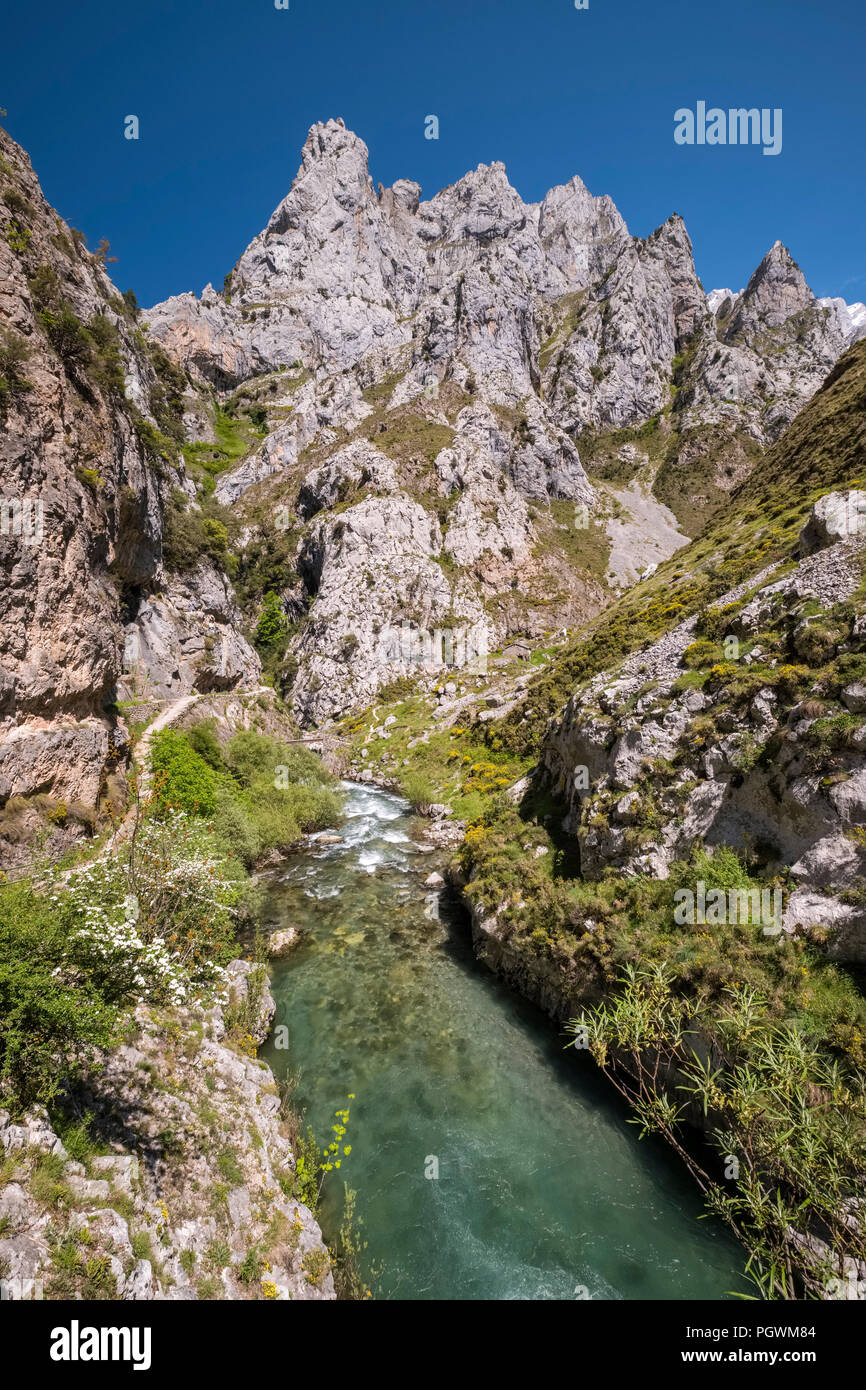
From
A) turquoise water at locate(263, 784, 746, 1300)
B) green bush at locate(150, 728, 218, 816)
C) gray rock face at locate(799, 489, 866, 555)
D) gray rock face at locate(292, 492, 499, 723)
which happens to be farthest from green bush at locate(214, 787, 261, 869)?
gray rock face at locate(292, 492, 499, 723)

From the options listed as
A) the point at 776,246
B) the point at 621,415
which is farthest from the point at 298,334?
the point at 776,246

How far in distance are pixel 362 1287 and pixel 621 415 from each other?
174 metres

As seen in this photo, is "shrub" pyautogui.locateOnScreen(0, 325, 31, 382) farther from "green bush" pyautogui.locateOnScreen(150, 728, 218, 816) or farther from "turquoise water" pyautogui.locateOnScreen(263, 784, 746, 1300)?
"turquoise water" pyautogui.locateOnScreen(263, 784, 746, 1300)

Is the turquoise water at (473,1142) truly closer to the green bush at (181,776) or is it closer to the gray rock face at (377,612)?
the green bush at (181,776)

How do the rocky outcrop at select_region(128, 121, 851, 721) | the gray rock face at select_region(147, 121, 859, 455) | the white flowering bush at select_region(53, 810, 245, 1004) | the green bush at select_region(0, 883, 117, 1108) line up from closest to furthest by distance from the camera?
the green bush at select_region(0, 883, 117, 1108) → the white flowering bush at select_region(53, 810, 245, 1004) → the rocky outcrop at select_region(128, 121, 851, 721) → the gray rock face at select_region(147, 121, 859, 455)

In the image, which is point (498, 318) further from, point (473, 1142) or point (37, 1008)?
point (37, 1008)

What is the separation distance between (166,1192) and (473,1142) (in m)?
7.44

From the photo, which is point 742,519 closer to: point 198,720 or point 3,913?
point 198,720

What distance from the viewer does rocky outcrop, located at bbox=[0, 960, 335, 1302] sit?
650 centimetres

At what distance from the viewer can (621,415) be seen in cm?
14575

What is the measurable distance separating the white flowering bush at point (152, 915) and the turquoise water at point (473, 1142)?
4.59 m

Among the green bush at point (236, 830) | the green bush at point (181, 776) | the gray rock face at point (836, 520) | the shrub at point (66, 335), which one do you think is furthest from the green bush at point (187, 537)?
the gray rock face at point (836, 520)

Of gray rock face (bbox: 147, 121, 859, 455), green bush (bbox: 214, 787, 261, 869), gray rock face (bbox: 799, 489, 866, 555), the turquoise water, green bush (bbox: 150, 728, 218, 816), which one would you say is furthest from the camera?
gray rock face (bbox: 147, 121, 859, 455)

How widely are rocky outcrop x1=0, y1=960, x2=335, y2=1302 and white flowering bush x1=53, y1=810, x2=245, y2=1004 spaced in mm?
1752
